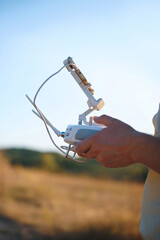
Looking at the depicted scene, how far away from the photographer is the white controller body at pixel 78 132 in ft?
2.95

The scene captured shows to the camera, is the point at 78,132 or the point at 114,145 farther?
the point at 78,132

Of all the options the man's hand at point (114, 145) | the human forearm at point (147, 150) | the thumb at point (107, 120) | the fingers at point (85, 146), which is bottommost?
the human forearm at point (147, 150)

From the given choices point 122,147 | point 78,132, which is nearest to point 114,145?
point 122,147

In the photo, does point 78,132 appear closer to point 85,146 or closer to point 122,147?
point 85,146

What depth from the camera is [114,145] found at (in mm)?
685

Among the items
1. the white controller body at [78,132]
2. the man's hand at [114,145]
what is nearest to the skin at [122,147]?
the man's hand at [114,145]

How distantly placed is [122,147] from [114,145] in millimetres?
23

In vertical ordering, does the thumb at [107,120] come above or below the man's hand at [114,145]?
above

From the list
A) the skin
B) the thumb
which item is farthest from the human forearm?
the thumb

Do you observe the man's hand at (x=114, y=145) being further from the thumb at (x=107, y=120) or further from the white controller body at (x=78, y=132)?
the white controller body at (x=78, y=132)

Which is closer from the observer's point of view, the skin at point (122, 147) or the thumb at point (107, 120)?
the skin at point (122, 147)

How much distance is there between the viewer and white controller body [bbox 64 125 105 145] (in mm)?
901

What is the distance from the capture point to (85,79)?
3.90ft

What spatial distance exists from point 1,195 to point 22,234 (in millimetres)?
2584
